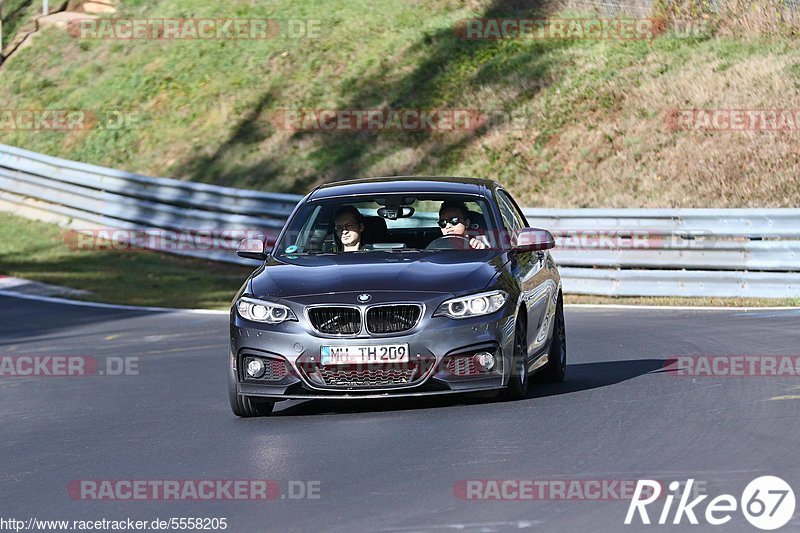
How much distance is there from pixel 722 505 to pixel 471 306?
3127mm

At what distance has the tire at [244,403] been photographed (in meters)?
9.65

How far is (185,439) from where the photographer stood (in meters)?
9.06

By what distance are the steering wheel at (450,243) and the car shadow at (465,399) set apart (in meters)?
1.03

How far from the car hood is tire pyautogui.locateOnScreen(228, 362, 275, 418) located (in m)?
0.62

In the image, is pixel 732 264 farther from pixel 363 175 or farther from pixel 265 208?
pixel 363 175

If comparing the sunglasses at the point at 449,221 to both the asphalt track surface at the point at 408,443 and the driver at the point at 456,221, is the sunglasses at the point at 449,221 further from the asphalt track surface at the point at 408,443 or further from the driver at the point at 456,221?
the asphalt track surface at the point at 408,443

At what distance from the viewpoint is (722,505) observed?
641cm

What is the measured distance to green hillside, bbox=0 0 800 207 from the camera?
24.4 meters

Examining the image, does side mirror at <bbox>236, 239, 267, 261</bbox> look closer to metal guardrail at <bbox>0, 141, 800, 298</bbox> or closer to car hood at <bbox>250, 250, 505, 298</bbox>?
car hood at <bbox>250, 250, 505, 298</bbox>

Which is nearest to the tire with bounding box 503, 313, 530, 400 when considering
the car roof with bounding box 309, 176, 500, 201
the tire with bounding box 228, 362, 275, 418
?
the car roof with bounding box 309, 176, 500, 201

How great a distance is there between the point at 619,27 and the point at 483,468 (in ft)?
75.8

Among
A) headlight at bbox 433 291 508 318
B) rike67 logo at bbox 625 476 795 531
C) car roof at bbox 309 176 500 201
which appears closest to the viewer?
rike67 logo at bbox 625 476 795 531

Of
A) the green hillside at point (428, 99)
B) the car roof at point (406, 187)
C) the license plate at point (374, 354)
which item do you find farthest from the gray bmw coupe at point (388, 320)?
the green hillside at point (428, 99)

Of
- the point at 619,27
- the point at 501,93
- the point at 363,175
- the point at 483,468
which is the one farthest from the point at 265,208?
the point at 483,468
